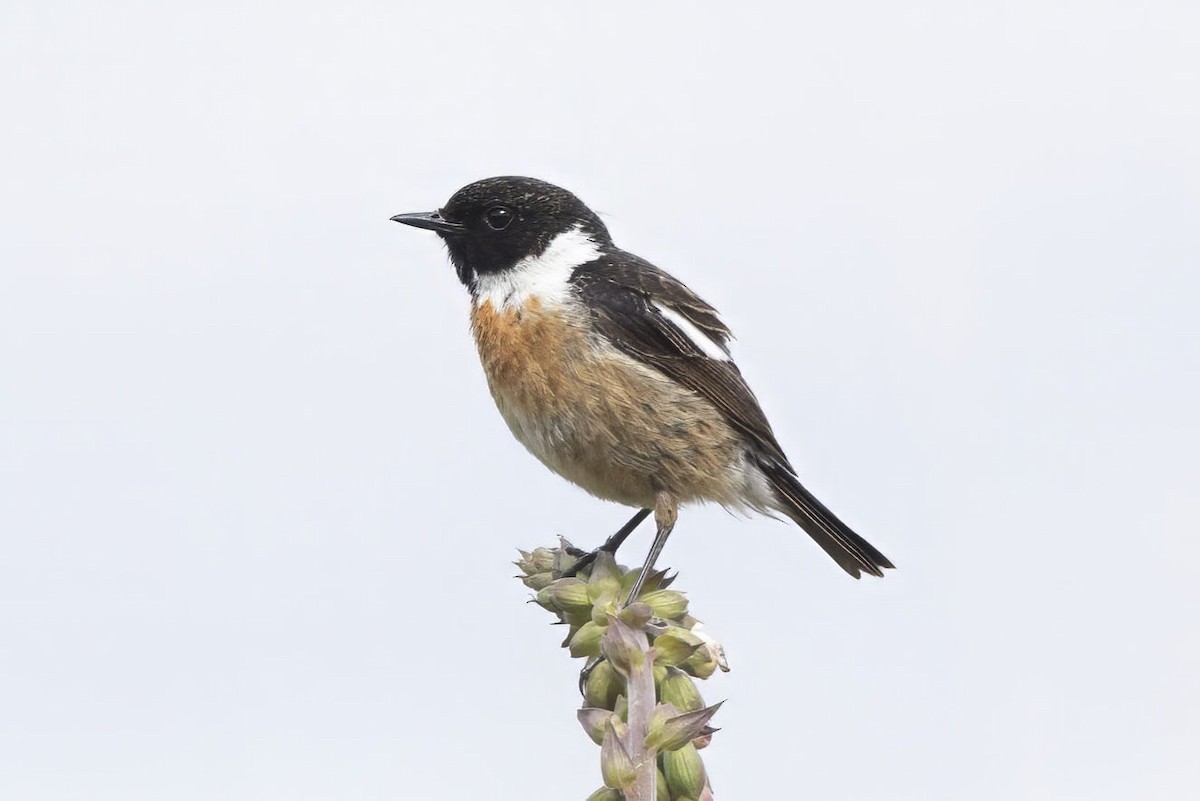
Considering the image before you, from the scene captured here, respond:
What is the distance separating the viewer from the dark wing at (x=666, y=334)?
6160 mm

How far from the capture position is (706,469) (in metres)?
6.07

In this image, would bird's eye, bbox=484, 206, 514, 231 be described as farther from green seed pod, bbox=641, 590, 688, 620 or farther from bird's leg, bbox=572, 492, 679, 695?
green seed pod, bbox=641, 590, 688, 620

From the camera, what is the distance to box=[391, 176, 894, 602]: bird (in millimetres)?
5965

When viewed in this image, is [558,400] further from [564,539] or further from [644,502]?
[564,539]

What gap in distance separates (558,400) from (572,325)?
326mm

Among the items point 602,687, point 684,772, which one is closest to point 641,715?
point 684,772

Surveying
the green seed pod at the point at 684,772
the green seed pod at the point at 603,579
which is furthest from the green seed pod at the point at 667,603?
the green seed pod at the point at 684,772

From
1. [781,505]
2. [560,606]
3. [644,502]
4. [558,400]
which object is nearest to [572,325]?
[558,400]

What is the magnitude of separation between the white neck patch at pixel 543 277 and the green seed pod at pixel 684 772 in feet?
10.1

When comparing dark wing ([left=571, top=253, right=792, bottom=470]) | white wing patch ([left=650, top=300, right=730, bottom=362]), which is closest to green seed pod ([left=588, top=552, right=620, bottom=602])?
dark wing ([left=571, top=253, right=792, bottom=470])

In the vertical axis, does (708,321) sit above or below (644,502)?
above

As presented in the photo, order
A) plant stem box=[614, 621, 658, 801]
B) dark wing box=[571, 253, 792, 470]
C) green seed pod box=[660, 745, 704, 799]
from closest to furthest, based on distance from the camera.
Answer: plant stem box=[614, 621, 658, 801], green seed pod box=[660, 745, 704, 799], dark wing box=[571, 253, 792, 470]

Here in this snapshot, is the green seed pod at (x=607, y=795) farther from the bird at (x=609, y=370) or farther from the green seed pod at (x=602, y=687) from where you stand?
the bird at (x=609, y=370)

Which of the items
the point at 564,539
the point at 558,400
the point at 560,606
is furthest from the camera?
the point at 558,400
